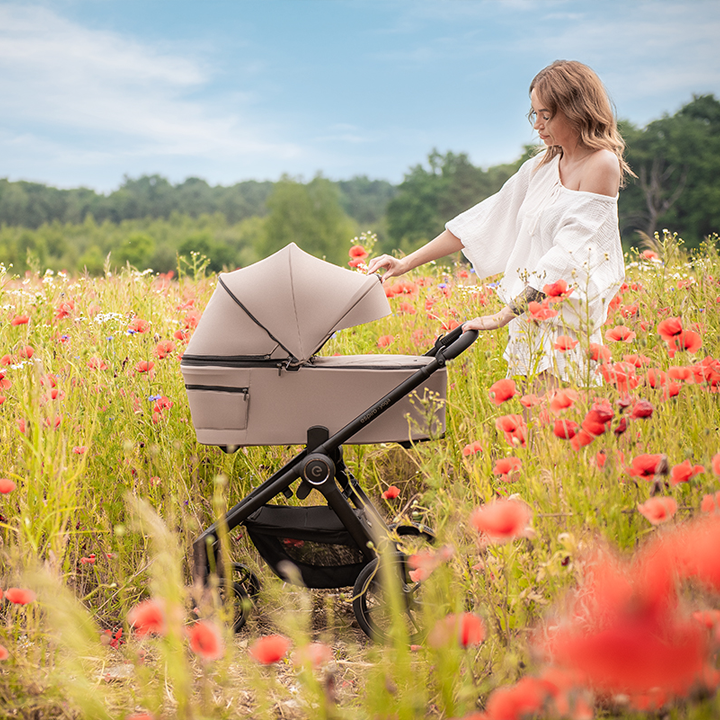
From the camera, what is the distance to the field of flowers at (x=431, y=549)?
0.91 m

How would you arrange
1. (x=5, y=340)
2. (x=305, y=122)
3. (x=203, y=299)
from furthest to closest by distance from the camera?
(x=305, y=122), (x=203, y=299), (x=5, y=340)

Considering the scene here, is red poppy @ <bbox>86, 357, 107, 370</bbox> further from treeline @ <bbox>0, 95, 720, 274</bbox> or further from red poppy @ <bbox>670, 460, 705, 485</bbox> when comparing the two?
treeline @ <bbox>0, 95, 720, 274</bbox>

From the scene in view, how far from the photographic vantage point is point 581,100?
2.05 m

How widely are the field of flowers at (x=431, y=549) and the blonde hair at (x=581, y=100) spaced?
66cm

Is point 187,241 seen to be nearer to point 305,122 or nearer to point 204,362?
point 305,122

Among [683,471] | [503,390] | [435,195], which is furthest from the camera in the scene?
[435,195]

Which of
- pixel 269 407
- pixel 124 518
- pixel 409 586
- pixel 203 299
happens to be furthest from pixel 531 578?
pixel 203 299

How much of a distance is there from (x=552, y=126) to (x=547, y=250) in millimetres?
431

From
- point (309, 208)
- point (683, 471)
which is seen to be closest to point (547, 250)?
point (683, 471)

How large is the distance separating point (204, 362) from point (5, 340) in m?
1.67

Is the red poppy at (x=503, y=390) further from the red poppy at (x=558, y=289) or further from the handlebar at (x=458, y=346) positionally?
the red poppy at (x=558, y=289)

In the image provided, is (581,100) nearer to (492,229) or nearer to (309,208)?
(492,229)

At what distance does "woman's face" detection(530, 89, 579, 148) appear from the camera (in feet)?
6.88

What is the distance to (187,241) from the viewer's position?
4312 centimetres
